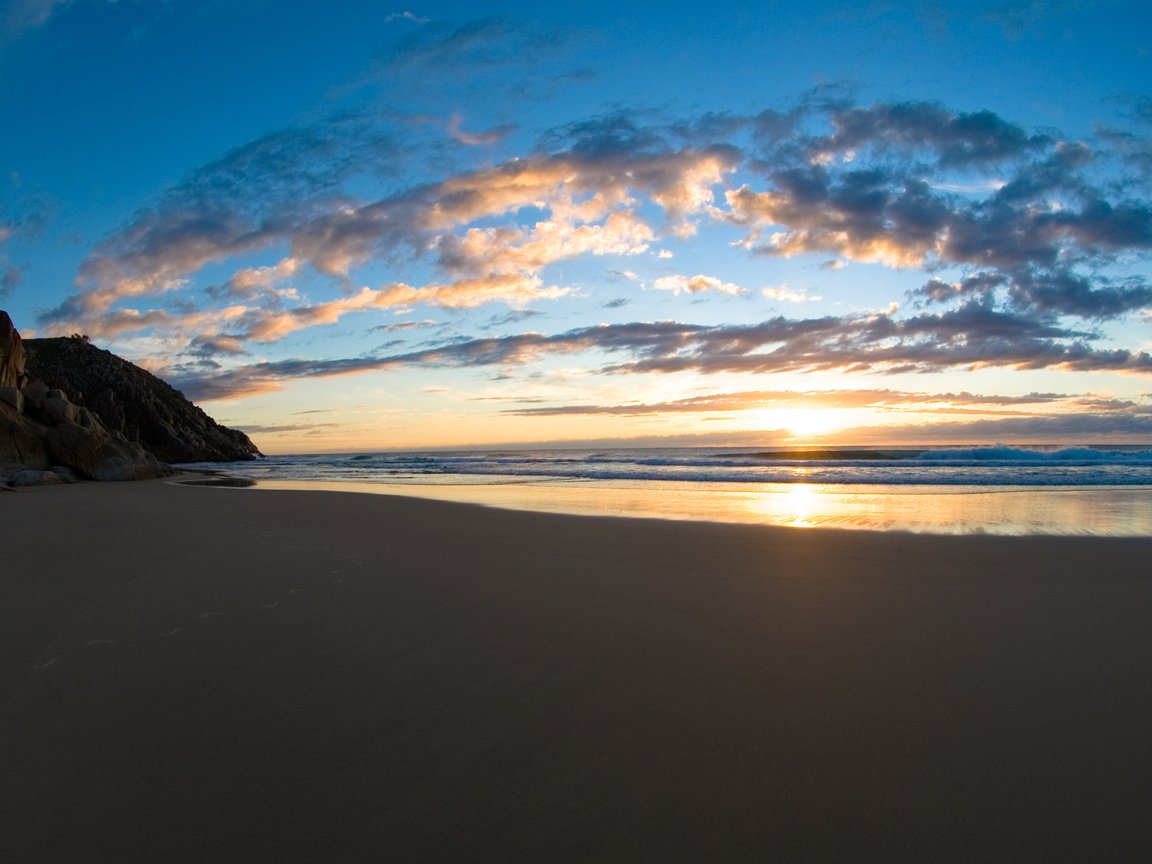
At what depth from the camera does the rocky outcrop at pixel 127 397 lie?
1443 inches

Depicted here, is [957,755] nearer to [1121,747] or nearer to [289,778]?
[1121,747]

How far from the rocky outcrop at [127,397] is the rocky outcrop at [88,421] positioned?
0.05 metres

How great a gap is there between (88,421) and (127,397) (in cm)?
1622

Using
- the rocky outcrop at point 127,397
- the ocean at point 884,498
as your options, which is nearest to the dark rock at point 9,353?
the rocky outcrop at point 127,397

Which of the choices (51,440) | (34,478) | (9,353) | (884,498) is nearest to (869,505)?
(884,498)

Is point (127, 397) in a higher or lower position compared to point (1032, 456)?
higher

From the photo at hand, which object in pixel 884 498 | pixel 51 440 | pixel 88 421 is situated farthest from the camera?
pixel 88 421

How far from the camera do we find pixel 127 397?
37.7 metres

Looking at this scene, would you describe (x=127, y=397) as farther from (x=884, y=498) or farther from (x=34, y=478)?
(x=884, y=498)

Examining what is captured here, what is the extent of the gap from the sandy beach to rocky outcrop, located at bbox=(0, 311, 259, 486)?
58.7ft

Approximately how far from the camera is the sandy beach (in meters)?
2.20

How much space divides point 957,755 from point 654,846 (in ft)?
4.58

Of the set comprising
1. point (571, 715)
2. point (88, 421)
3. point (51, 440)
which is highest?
point (88, 421)

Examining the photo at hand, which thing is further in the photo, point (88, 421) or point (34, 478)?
point (88, 421)
